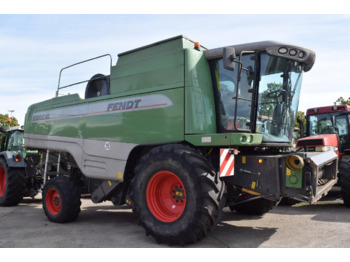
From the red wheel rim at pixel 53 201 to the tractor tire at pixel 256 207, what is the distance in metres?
3.51

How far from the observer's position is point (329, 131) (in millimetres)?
9945

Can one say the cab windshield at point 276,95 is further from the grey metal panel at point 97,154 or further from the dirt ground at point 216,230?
the grey metal panel at point 97,154

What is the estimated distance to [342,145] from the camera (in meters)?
9.52

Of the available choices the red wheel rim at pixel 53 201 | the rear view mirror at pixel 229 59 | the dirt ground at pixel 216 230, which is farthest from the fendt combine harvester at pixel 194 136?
the dirt ground at pixel 216 230

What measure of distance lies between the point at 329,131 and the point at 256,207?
473 cm

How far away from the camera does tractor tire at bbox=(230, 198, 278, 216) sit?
6.44 metres

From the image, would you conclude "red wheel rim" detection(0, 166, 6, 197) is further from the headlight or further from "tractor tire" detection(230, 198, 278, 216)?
the headlight

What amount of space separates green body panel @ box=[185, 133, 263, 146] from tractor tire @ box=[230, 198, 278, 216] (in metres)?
2.00

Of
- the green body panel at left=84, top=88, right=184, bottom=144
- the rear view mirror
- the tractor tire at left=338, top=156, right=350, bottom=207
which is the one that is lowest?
the tractor tire at left=338, top=156, right=350, bottom=207

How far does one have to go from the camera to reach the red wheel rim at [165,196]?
476cm

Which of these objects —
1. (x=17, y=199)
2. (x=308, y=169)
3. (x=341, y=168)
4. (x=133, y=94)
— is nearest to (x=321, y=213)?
(x=341, y=168)

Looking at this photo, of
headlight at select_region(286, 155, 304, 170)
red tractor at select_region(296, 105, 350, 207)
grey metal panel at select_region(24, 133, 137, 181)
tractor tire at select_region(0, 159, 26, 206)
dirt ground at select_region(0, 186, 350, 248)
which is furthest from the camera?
red tractor at select_region(296, 105, 350, 207)

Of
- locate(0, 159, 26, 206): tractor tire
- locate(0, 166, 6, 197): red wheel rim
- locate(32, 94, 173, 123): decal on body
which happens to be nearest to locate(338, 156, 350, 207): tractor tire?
locate(32, 94, 173, 123): decal on body

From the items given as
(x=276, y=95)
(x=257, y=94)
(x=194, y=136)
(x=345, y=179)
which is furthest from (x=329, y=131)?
(x=194, y=136)
